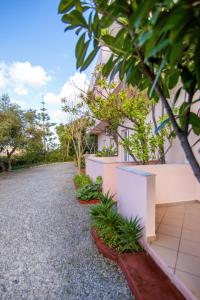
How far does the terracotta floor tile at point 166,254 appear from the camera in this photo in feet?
8.14

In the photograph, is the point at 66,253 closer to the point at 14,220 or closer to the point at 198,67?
the point at 14,220

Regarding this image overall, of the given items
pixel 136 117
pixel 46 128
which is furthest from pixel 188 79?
pixel 46 128

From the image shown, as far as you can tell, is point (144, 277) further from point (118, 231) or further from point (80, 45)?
point (80, 45)

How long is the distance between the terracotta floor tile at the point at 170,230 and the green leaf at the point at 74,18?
10.6ft

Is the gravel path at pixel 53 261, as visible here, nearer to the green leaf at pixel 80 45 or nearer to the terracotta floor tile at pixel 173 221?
the terracotta floor tile at pixel 173 221

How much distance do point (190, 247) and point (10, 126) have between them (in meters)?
13.1

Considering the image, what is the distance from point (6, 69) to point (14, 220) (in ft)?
39.3

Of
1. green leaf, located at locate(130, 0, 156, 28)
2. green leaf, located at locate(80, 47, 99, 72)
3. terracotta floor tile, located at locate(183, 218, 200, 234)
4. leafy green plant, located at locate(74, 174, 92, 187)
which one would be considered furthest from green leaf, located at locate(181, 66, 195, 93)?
leafy green plant, located at locate(74, 174, 92, 187)

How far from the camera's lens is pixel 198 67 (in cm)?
76

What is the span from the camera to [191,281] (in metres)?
2.17

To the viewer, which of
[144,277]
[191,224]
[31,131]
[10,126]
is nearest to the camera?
[144,277]

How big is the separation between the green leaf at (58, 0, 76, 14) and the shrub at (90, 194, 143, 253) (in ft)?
9.58

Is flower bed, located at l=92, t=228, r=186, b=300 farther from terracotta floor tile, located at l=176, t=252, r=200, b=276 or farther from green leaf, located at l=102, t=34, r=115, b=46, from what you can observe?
green leaf, located at l=102, t=34, r=115, b=46

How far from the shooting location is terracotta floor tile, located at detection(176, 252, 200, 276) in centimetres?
233
